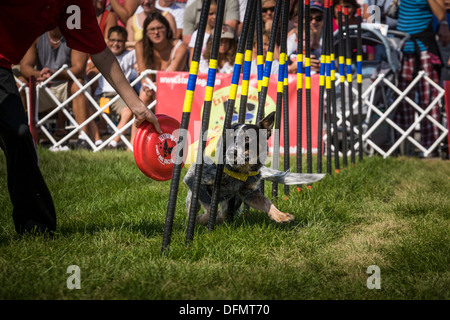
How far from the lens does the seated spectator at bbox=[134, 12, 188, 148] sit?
8.73m

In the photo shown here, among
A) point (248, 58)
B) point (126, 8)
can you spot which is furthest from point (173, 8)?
point (248, 58)

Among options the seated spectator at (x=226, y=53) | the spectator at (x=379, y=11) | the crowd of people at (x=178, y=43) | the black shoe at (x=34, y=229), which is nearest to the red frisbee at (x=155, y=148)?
the black shoe at (x=34, y=229)

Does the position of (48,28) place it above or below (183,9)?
below

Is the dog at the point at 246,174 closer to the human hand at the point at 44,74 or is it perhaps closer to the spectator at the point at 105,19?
the human hand at the point at 44,74

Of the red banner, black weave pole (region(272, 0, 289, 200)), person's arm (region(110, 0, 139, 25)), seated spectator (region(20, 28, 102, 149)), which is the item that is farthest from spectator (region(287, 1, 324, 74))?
black weave pole (region(272, 0, 289, 200))

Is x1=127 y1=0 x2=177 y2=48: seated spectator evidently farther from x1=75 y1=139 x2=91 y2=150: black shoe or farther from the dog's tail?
the dog's tail

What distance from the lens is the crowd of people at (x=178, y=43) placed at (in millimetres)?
8203

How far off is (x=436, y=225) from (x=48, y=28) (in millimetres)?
2961

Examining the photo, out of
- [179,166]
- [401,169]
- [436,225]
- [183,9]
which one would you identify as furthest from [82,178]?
[183,9]

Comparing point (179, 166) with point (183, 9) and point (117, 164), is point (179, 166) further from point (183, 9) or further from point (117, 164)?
point (183, 9)

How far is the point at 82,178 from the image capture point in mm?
5141

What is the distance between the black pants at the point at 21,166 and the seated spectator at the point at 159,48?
5.93 metres

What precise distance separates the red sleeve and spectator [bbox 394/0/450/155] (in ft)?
21.5

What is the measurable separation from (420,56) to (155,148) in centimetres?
659
